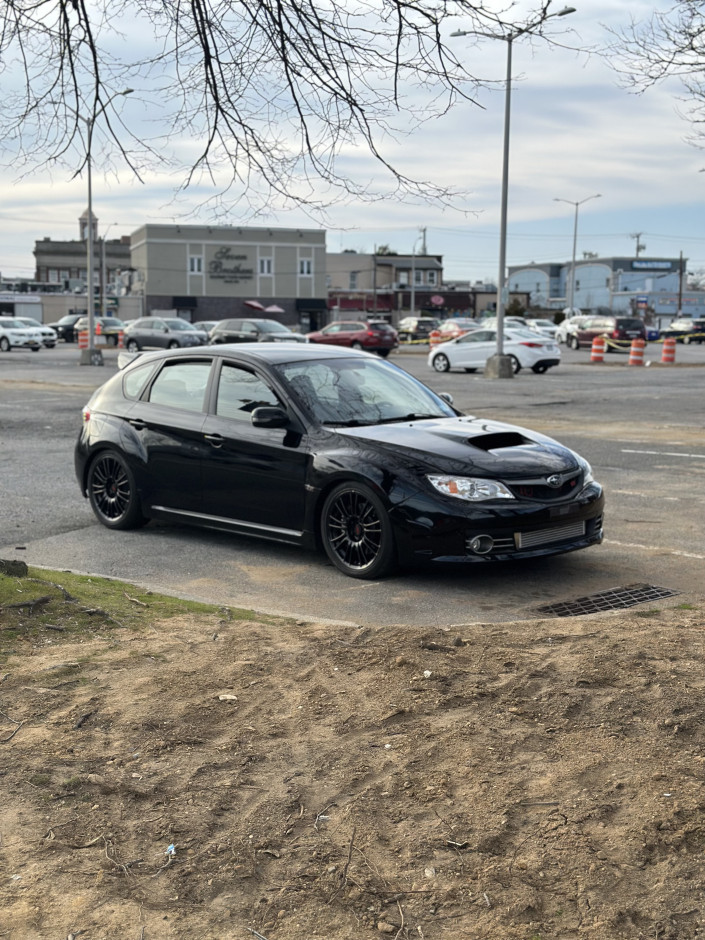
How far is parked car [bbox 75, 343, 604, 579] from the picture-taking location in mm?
6945

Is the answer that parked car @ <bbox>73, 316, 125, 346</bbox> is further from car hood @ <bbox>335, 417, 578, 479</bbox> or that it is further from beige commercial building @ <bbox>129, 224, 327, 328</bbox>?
car hood @ <bbox>335, 417, 578, 479</bbox>

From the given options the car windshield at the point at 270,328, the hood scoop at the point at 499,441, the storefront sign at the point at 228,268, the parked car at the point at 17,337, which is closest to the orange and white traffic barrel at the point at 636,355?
the car windshield at the point at 270,328

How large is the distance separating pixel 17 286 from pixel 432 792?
122955 millimetres

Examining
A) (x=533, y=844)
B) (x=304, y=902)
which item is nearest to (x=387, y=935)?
(x=304, y=902)

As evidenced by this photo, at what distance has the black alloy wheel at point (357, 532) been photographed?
7.01 meters

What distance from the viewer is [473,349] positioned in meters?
33.7

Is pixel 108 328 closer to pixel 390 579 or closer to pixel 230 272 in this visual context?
pixel 230 272

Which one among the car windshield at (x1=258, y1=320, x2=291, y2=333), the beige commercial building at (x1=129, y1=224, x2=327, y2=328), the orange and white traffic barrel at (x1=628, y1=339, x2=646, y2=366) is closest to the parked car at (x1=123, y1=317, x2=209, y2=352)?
the car windshield at (x1=258, y1=320, x2=291, y2=333)

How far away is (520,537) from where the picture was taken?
6.97m

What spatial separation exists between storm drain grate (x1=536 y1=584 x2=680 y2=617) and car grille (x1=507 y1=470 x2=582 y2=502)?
0.75 m

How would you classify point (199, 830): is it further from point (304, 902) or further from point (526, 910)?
point (526, 910)

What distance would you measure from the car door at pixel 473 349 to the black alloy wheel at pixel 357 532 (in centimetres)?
2656

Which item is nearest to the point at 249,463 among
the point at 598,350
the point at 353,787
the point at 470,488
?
the point at 470,488

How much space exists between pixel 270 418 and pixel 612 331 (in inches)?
1932
